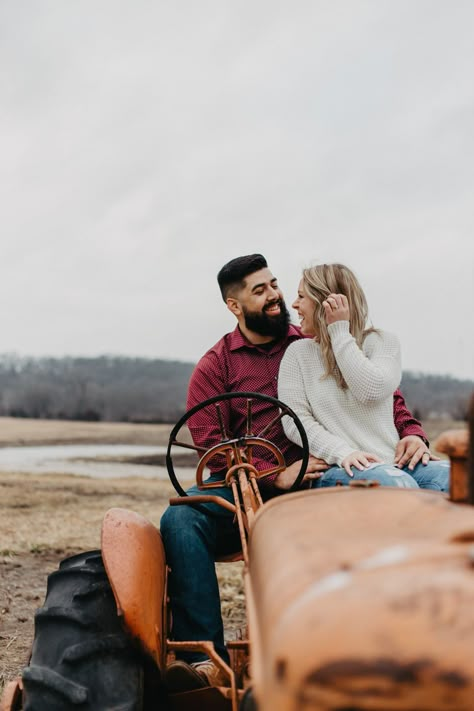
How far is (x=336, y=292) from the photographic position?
13.4ft

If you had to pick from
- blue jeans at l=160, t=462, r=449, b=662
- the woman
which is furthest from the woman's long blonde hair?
blue jeans at l=160, t=462, r=449, b=662

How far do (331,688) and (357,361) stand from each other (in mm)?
2568

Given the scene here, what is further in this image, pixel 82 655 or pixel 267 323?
pixel 267 323

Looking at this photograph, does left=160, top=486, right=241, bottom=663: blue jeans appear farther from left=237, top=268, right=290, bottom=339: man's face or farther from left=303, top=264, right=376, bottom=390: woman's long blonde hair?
left=237, top=268, right=290, bottom=339: man's face

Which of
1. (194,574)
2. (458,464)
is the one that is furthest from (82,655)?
(458,464)

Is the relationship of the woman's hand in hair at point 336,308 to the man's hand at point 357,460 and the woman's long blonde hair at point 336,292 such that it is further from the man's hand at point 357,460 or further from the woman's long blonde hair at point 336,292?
the man's hand at point 357,460

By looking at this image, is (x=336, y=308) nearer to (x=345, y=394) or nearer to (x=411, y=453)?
(x=345, y=394)

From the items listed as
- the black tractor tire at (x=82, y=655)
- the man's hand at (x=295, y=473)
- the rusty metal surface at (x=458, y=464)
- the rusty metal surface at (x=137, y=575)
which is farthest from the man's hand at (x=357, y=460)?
the rusty metal surface at (x=458, y=464)

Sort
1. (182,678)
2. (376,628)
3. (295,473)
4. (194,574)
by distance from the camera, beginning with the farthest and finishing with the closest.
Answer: (295,473), (194,574), (182,678), (376,628)

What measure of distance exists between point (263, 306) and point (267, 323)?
10cm

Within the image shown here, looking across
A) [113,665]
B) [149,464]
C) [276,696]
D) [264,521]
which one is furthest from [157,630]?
[149,464]

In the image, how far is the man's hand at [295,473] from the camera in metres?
3.68

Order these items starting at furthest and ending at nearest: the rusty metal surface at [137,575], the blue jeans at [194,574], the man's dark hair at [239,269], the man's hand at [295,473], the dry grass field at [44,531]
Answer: the dry grass field at [44,531] < the man's dark hair at [239,269] < the man's hand at [295,473] < the blue jeans at [194,574] < the rusty metal surface at [137,575]

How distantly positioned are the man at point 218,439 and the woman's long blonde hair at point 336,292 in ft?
1.34
